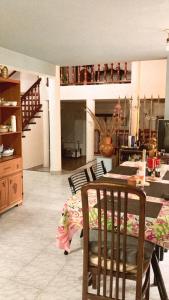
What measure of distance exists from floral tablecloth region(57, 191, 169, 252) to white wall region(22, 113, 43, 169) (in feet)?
16.9

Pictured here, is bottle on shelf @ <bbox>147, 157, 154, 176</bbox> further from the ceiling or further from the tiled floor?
the ceiling

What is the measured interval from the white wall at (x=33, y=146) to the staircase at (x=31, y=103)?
230 millimetres

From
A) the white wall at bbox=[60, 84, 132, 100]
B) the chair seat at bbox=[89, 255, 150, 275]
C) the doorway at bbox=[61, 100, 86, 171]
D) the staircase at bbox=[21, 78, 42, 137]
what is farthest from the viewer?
the doorway at bbox=[61, 100, 86, 171]

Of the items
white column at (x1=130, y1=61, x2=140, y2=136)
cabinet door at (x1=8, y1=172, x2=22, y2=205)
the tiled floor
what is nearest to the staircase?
white column at (x1=130, y1=61, x2=140, y2=136)

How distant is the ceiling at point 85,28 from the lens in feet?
8.03

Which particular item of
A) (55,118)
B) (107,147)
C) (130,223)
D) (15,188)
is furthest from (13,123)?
(130,223)

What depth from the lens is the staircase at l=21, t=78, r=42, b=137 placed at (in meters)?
7.52

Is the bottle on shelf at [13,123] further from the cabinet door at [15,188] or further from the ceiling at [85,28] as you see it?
the ceiling at [85,28]

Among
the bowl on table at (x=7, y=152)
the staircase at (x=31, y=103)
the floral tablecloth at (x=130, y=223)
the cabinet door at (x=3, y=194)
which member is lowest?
the cabinet door at (x=3, y=194)

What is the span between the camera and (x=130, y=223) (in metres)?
1.83

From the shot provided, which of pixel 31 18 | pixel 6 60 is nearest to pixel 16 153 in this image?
pixel 6 60

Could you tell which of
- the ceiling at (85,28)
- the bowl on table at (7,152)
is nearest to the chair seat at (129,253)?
the ceiling at (85,28)

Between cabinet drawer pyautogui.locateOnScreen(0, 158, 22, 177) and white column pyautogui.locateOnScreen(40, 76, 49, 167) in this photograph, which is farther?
white column pyautogui.locateOnScreen(40, 76, 49, 167)

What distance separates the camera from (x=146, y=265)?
5.94 ft
